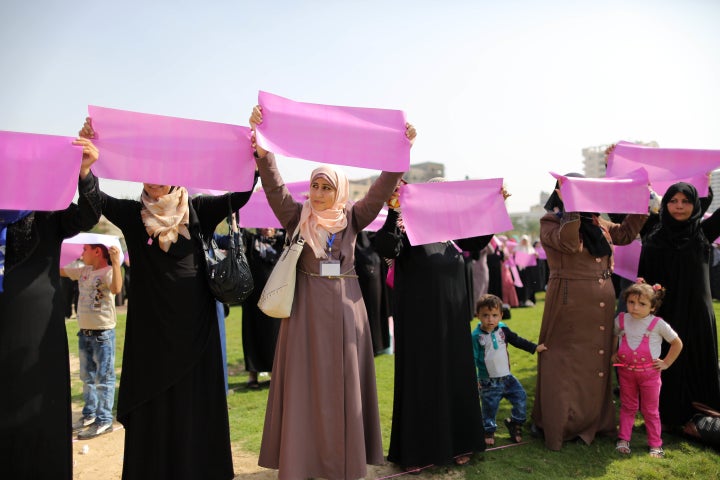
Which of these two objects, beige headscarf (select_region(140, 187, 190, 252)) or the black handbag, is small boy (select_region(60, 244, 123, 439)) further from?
the black handbag

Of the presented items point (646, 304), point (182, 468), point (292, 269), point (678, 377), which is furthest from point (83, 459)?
point (678, 377)

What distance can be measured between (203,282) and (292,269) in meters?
0.54

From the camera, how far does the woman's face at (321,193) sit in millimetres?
3398

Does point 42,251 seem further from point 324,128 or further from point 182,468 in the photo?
point 324,128

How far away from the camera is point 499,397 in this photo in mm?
4375

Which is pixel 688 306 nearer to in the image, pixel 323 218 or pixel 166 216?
pixel 323 218

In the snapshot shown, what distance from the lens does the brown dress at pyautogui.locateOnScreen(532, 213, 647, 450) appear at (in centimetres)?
422

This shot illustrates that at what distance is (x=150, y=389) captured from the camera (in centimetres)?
304

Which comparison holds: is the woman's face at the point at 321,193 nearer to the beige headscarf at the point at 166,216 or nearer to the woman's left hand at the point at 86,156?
the beige headscarf at the point at 166,216

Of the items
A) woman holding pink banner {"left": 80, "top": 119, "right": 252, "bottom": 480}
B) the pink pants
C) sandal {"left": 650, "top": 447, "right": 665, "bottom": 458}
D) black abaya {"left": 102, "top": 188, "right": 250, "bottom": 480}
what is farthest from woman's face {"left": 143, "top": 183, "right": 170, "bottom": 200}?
sandal {"left": 650, "top": 447, "right": 665, "bottom": 458}

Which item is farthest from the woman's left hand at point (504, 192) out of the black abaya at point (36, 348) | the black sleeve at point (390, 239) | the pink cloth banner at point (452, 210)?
the black abaya at point (36, 348)

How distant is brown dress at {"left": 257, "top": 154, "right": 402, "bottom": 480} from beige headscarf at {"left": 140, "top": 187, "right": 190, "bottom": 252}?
0.52 m

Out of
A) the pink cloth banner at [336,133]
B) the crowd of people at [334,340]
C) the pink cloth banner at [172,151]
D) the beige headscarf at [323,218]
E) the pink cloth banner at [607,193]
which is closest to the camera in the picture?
the crowd of people at [334,340]

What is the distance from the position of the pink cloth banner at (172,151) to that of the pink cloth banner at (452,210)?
1.15m
